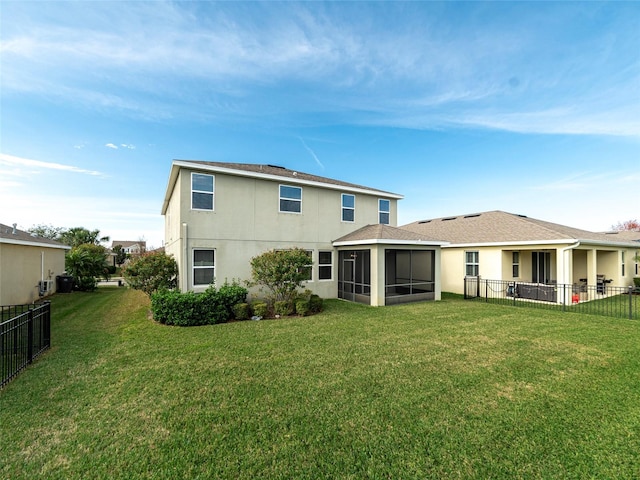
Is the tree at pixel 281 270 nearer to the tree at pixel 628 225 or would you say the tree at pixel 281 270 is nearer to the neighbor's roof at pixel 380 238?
the neighbor's roof at pixel 380 238

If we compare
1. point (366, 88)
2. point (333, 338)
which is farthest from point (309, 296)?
point (366, 88)

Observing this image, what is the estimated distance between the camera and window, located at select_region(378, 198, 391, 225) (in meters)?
15.2

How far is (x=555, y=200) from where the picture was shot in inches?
918

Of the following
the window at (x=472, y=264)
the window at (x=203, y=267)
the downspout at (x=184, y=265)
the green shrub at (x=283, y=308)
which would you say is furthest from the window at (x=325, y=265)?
the window at (x=472, y=264)

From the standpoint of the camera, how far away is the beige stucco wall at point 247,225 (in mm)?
10453

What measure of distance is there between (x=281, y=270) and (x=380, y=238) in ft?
14.5

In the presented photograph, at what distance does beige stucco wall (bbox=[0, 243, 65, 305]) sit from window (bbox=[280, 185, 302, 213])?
12.0 m

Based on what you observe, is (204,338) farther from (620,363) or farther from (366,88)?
(366,88)

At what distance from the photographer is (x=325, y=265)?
13547 millimetres

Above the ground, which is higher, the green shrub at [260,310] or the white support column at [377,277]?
the white support column at [377,277]

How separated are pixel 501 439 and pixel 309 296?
26.5 ft

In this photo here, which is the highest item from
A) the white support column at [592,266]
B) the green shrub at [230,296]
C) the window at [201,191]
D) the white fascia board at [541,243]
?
the window at [201,191]

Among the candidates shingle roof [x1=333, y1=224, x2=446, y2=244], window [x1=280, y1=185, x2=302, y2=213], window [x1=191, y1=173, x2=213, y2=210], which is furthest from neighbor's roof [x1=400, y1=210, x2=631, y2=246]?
window [x1=191, y1=173, x2=213, y2=210]

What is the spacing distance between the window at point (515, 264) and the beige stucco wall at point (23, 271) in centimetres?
2437
